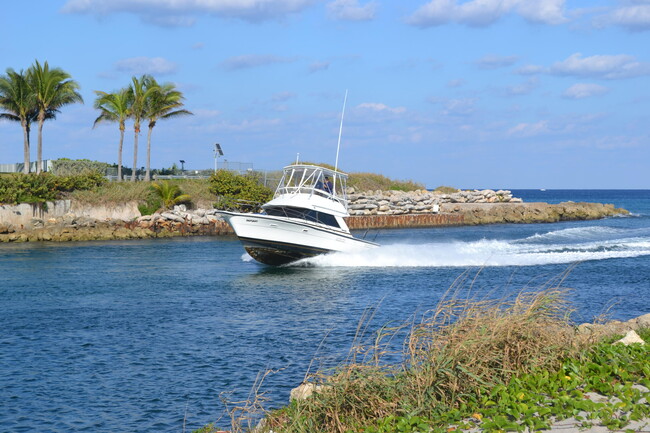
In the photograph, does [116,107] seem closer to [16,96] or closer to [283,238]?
[16,96]

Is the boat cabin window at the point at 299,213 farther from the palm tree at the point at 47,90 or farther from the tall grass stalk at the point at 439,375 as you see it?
the palm tree at the point at 47,90

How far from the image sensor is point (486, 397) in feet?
24.5

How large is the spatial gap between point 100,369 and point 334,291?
11157 mm

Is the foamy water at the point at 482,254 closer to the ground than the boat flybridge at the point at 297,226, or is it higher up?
closer to the ground

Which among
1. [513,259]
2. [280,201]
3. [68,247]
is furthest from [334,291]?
[68,247]

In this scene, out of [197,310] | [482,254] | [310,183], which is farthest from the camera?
[482,254]

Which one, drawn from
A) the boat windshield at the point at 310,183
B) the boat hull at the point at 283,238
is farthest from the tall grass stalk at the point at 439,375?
the boat windshield at the point at 310,183

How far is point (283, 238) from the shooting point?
93.7 ft

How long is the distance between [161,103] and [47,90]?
960cm

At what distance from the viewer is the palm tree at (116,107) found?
5894cm

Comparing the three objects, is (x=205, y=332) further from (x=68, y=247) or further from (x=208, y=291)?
(x=68, y=247)

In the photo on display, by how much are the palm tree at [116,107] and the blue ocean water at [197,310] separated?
21245 millimetres

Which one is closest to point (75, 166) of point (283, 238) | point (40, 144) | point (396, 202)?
point (40, 144)

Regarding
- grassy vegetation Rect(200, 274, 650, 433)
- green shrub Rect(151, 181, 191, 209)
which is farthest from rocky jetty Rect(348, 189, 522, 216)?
grassy vegetation Rect(200, 274, 650, 433)
